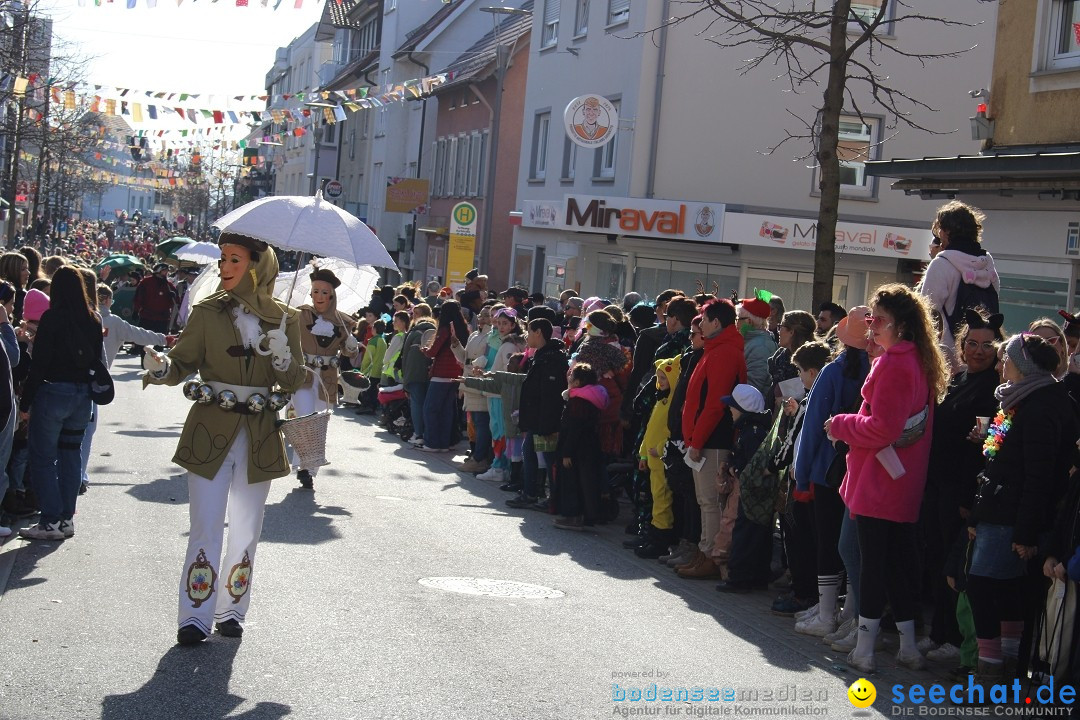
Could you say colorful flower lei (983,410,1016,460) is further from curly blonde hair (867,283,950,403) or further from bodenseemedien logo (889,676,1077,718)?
bodenseemedien logo (889,676,1077,718)

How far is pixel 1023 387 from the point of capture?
6816mm

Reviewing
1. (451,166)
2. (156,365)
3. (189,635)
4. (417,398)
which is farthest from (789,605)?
(451,166)

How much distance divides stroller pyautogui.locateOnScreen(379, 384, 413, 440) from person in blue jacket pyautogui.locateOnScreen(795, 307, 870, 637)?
34.6 feet

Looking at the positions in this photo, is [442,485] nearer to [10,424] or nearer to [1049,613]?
[10,424]

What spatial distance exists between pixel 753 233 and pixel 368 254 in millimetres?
14563

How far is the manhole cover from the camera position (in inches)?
337

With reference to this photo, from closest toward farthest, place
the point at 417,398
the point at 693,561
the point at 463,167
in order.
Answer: the point at 693,561 < the point at 417,398 < the point at 463,167

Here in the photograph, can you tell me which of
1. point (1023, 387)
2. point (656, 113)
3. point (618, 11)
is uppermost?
point (618, 11)

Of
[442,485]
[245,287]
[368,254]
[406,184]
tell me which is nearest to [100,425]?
[442,485]

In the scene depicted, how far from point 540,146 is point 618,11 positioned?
5374 millimetres

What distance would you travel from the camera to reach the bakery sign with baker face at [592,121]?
2556 centimetres

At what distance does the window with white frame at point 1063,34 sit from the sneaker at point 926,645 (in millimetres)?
8422

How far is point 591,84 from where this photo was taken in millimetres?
29438

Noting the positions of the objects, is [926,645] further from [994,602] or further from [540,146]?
[540,146]
